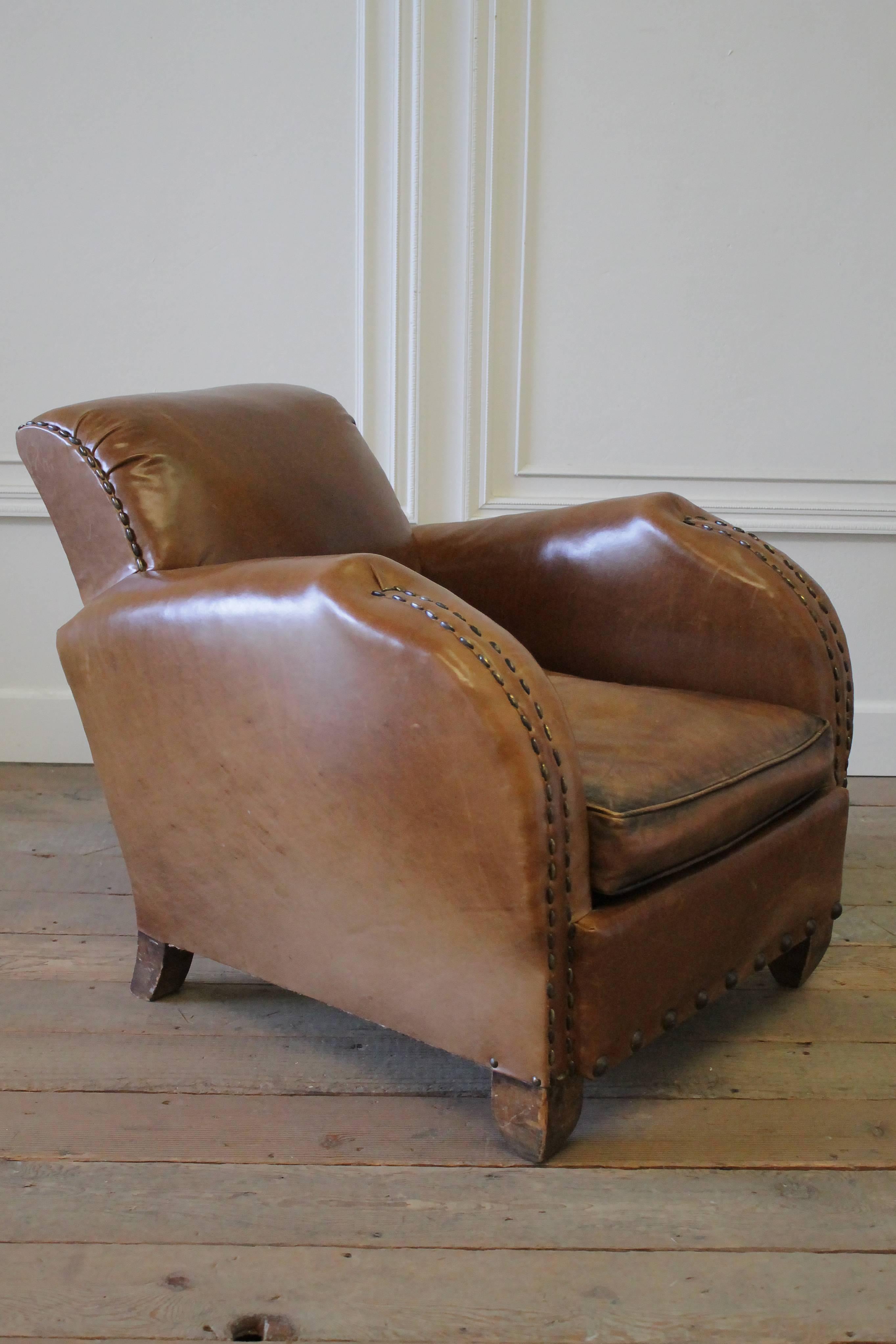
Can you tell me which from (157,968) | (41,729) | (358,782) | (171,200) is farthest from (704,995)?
(171,200)

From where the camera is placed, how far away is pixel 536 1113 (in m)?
1.11

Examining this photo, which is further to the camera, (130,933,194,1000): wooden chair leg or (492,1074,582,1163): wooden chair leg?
(130,933,194,1000): wooden chair leg

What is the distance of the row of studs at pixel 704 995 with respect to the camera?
1.10 meters

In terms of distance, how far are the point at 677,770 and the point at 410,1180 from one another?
1.62ft

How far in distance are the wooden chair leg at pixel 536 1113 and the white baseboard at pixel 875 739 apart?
5.71 ft

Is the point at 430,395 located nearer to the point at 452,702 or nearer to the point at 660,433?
the point at 660,433

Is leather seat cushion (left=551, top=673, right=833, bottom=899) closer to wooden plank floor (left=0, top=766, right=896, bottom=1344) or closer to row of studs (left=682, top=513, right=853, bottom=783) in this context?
row of studs (left=682, top=513, right=853, bottom=783)

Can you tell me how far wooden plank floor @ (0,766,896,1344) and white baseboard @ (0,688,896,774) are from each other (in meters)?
1.11

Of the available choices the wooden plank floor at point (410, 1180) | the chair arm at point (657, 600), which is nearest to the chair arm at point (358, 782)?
the wooden plank floor at point (410, 1180)

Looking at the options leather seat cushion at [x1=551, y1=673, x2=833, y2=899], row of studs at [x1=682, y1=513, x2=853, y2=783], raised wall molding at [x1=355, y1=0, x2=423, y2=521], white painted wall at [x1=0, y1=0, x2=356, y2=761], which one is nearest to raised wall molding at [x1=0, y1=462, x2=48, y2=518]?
white painted wall at [x1=0, y1=0, x2=356, y2=761]

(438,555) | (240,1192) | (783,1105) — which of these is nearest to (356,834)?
(240,1192)

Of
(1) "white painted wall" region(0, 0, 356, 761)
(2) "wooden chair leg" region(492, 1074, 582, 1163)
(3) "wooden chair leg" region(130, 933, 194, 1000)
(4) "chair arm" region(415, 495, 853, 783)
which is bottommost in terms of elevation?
(3) "wooden chair leg" region(130, 933, 194, 1000)

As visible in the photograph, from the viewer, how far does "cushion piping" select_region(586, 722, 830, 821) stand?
1097 millimetres

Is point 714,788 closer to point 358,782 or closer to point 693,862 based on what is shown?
point 693,862
